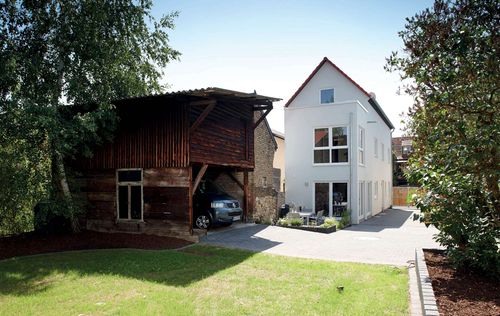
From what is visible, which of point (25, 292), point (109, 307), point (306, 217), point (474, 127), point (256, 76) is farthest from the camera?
point (306, 217)

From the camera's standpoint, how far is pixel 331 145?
19.8 meters

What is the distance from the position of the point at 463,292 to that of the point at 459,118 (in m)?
2.56

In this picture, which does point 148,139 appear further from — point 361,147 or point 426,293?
point 361,147

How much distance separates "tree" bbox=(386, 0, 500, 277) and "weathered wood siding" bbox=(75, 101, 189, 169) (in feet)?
25.1

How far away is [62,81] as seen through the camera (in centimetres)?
1277

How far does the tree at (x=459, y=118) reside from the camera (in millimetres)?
4793

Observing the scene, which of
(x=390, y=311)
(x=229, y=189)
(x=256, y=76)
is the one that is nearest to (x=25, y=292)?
(x=390, y=311)

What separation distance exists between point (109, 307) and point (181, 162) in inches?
269

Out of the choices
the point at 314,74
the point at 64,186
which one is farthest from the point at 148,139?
the point at 314,74

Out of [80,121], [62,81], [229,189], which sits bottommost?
[229,189]

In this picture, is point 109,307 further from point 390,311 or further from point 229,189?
point 229,189

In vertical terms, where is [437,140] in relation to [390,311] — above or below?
above

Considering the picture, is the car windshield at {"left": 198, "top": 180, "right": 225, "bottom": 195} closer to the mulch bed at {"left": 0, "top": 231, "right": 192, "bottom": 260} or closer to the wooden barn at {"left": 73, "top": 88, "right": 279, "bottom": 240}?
the wooden barn at {"left": 73, "top": 88, "right": 279, "bottom": 240}

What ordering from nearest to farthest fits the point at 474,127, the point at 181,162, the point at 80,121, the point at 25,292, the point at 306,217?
1. the point at 474,127
2. the point at 25,292
3. the point at 80,121
4. the point at 181,162
5. the point at 306,217
